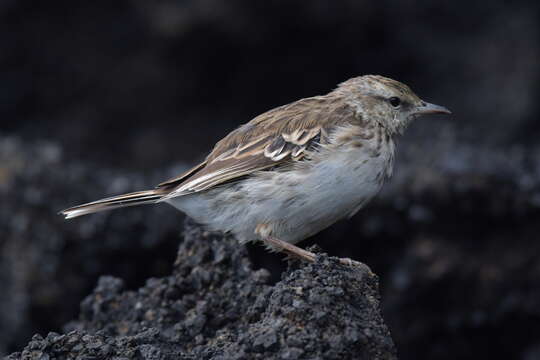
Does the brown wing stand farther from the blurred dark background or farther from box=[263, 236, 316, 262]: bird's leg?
the blurred dark background

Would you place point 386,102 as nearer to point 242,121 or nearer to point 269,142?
point 269,142

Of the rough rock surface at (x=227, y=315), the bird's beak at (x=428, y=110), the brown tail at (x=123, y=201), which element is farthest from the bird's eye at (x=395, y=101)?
the brown tail at (x=123, y=201)

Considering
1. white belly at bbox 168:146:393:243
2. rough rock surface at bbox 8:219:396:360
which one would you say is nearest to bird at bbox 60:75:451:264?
white belly at bbox 168:146:393:243

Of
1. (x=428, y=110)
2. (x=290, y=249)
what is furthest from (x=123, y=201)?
(x=428, y=110)

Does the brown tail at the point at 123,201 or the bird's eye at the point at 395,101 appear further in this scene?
the bird's eye at the point at 395,101

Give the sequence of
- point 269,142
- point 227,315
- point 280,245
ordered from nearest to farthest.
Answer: point 227,315, point 280,245, point 269,142

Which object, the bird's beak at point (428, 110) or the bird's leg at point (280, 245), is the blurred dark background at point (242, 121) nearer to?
the bird's beak at point (428, 110)
